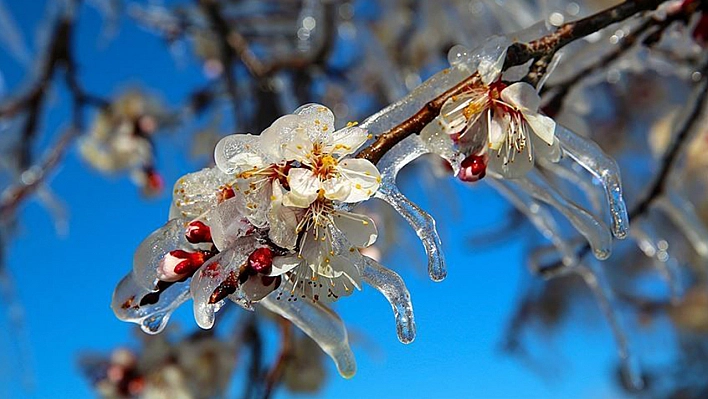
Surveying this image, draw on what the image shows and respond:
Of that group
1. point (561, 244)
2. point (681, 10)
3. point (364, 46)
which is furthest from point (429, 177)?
point (681, 10)

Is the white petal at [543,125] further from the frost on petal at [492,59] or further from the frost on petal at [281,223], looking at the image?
the frost on petal at [281,223]

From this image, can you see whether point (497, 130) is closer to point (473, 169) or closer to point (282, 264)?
point (473, 169)

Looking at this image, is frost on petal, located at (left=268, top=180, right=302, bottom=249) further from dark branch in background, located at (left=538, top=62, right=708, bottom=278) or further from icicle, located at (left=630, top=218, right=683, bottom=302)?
icicle, located at (left=630, top=218, right=683, bottom=302)

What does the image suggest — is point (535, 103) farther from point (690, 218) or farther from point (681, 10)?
point (690, 218)

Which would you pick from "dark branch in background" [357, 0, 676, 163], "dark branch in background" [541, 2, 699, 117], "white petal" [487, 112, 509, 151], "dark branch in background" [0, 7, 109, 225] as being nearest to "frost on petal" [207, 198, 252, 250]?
"dark branch in background" [357, 0, 676, 163]

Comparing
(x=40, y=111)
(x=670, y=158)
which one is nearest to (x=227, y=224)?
(x=670, y=158)
